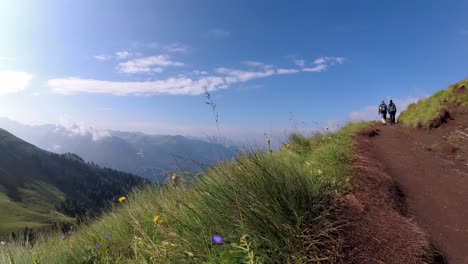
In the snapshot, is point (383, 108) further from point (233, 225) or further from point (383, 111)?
point (233, 225)

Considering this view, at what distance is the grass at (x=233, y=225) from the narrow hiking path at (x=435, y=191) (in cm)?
199

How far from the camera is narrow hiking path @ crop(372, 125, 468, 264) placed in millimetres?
5617

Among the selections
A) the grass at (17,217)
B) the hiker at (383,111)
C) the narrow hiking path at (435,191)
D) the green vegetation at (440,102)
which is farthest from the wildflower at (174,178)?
the grass at (17,217)

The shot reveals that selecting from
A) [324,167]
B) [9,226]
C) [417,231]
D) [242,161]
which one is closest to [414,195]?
[324,167]

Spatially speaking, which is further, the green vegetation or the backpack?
the backpack

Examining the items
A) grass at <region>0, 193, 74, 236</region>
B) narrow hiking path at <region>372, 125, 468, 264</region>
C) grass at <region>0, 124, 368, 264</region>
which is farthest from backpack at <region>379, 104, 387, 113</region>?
grass at <region>0, 193, 74, 236</region>

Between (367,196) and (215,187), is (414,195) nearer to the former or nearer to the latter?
(367,196)

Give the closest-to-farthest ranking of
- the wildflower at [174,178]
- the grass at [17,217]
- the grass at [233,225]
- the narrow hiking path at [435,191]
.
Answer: the grass at [233,225] → the wildflower at [174,178] → the narrow hiking path at [435,191] → the grass at [17,217]

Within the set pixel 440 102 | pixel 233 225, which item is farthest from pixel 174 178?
pixel 440 102

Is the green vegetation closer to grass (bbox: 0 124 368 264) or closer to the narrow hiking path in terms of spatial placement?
the narrow hiking path

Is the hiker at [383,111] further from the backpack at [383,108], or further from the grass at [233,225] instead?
the grass at [233,225]

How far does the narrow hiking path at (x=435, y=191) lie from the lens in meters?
5.62

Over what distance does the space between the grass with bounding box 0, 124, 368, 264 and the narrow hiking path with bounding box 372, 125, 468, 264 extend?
199cm

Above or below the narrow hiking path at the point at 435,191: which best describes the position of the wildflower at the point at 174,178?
above
